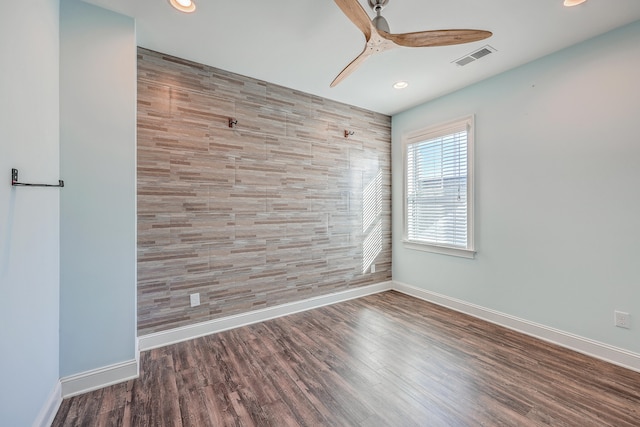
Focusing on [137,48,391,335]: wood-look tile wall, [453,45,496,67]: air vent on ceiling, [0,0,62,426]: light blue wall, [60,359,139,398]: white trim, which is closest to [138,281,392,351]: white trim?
[137,48,391,335]: wood-look tile wall

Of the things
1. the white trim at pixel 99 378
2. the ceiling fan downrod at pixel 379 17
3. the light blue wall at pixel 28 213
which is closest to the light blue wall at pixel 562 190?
the ceiling fan downrod at pixel 379 17

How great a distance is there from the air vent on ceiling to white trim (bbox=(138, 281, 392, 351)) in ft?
10.0

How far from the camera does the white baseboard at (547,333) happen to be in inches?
85.5

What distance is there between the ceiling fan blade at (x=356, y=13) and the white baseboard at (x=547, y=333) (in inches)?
123

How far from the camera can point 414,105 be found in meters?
3.83

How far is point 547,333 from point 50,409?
404 cm

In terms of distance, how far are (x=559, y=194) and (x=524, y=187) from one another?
11.8 inches

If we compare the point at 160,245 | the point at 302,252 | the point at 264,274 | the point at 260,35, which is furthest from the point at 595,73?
the point at 160,245

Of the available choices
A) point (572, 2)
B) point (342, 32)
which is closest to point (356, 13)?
point (342, 32)

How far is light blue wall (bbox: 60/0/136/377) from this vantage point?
185cm

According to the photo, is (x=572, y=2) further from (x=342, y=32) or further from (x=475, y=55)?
(x=342, y=32)

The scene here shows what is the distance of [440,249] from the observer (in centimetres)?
354

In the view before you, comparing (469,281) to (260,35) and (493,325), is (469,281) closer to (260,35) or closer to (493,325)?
(493,325)

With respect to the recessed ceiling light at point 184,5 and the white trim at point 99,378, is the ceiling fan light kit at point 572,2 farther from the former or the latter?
the white trim at point 99,378
